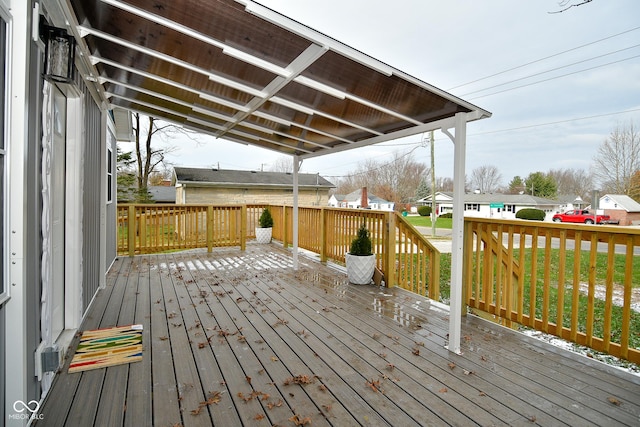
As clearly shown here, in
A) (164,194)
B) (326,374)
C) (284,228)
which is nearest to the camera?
(326,374)

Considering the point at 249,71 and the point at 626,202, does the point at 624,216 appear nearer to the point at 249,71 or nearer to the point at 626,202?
the point at 626,202

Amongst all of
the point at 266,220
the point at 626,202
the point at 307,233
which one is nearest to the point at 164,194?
the point at 266,220

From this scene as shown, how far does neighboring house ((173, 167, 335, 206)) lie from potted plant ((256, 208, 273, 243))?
588cm

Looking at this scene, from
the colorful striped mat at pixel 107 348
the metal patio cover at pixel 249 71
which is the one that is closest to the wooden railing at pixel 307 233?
the metal patio cover at pixel 249 71

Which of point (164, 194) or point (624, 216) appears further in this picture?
point (164, 194)

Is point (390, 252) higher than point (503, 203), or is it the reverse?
point (503, 203)

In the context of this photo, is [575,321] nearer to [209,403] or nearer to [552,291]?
[209,403]

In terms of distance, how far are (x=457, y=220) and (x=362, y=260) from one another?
2085mm

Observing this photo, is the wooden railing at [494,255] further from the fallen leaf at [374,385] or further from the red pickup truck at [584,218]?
the red pickup truck at [584,218]

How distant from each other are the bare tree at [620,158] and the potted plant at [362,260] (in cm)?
1887

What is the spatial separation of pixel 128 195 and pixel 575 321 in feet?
49.5

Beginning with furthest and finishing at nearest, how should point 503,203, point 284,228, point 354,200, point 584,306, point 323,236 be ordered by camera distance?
point 354,200 < point 503,203 < point 284,228 < point 323,236 < point 584,306

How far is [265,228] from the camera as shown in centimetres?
871

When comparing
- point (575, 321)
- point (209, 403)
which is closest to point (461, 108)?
point (575, 321)
